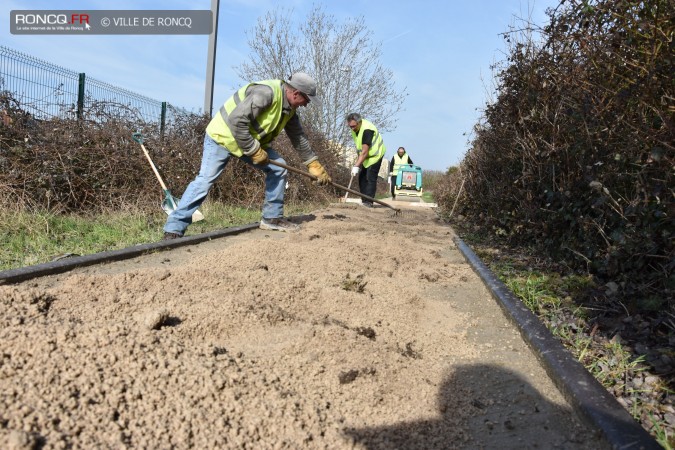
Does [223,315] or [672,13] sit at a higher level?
[672,13]

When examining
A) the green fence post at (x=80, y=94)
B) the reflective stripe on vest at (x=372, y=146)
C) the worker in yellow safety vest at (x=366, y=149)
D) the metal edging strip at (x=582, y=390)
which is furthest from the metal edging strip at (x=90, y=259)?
the reflective stripe on vest at (x=372, y=146)

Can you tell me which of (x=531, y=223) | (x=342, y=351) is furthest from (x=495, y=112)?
(x=342, y=351)

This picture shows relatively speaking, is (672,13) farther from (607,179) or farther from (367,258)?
(367,258)

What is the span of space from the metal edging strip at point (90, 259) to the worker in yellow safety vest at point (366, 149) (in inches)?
200

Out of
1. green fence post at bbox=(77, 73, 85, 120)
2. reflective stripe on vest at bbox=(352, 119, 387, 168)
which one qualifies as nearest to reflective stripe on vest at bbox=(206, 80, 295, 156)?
green fence post at bbox=(77, 73, 85, 120)

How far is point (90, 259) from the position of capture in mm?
3311

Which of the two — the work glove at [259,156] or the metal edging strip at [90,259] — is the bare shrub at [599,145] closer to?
the work glove at [259,156]

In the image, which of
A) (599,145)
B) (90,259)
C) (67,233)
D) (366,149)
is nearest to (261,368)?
(90,259)

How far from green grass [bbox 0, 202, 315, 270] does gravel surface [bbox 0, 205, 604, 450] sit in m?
0.97

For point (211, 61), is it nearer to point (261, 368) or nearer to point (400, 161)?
point (261, 368)

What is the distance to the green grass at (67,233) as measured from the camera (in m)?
3.75

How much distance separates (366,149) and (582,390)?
799 cm

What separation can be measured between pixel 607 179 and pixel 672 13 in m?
1.12

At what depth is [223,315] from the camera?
225 cm
